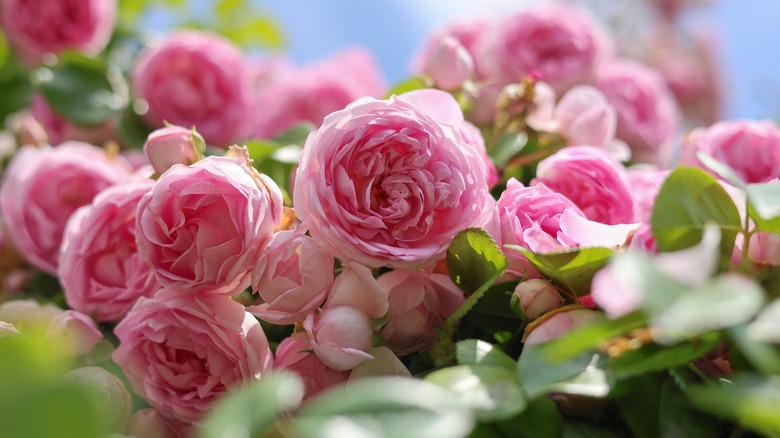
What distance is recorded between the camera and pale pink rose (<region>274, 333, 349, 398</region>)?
287 millimetres

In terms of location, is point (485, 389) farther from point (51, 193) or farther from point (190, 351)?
point (51, 193)

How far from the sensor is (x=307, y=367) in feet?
0.95

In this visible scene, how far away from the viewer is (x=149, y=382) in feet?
1.00

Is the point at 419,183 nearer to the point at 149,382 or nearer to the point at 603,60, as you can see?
the point at 149,382

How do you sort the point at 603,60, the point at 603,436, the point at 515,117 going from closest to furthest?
the point at 603,436 → the point at 515,117 → the point at 603,60

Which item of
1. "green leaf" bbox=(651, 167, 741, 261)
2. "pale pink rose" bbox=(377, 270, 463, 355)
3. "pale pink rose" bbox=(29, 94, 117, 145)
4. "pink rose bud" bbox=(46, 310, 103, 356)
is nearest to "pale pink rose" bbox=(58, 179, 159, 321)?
"pink rose bud" bbox=(46, 310, 103, 356)

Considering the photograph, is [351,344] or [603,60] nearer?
[351,344]

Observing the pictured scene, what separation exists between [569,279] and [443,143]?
0.24 feet

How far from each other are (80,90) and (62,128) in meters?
0.09

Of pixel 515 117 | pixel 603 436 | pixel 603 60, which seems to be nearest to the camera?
pixel 603 436

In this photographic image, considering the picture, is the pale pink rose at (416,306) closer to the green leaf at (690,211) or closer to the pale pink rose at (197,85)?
the green leaf at (690,211)

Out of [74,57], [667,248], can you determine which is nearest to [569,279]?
[667,248]

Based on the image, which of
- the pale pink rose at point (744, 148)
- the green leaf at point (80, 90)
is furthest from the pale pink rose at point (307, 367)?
the green leaf at point (80, 90)

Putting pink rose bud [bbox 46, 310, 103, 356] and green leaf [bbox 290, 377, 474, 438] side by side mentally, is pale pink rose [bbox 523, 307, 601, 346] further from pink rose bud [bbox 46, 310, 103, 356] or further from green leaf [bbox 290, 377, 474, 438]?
pink rose bud [bbox 46, 310, 103, 356]
